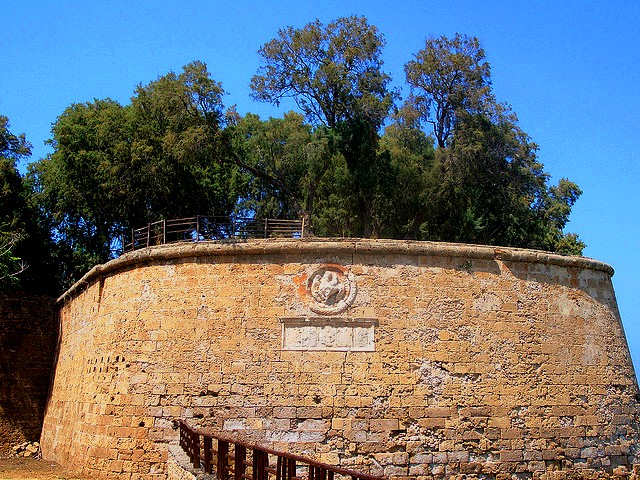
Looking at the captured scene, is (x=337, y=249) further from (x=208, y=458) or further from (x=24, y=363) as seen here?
(x=24, y=363)

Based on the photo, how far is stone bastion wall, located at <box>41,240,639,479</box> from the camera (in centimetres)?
1243

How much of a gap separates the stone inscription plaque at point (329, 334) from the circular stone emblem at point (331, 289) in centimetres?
20

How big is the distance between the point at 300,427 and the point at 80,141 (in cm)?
1747

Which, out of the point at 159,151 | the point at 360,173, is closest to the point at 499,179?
the point at 360,173

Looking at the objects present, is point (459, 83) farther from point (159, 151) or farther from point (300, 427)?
point (300, 427)

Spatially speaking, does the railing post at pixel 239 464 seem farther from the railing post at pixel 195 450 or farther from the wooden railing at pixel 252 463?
the railing post at pixel 195 450

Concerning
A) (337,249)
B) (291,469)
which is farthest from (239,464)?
(337,249)

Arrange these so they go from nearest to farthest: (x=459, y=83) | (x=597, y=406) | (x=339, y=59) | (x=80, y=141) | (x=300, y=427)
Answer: (x=300, y=427) < (x=597, y=406) < (x=339, y=59) < (x=459, y=83) < (x=80, y=141)

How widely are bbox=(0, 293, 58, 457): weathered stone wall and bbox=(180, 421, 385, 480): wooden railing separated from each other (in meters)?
9.27

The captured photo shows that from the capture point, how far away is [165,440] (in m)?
12.7

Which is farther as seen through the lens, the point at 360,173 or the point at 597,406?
the point at 360,173

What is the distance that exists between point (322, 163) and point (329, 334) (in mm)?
12595

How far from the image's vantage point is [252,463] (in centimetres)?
1018

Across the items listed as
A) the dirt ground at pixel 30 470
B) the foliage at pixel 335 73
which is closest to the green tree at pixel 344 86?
the foliage at pixel 335 73
